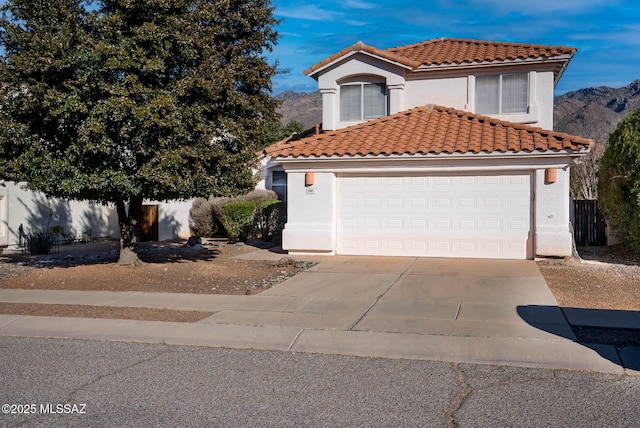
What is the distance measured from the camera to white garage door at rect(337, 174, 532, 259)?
638 inches

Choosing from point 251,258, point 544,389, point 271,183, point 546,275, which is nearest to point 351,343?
point 544,389

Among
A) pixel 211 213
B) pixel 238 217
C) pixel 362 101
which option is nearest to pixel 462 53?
pixel 362 101

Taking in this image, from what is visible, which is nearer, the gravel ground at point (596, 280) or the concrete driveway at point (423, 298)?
the concrete driveway at point (423, 298)

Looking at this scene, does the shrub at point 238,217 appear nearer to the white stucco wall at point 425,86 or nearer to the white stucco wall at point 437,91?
the white stucco wall at point 425,86

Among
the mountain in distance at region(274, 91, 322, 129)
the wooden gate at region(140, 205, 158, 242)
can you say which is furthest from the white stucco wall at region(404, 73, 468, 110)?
the mountain in distance at region(274, 91, 322, 129)

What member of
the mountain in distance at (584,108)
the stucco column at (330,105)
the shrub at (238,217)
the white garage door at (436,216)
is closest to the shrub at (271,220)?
the shrub at (238,217)

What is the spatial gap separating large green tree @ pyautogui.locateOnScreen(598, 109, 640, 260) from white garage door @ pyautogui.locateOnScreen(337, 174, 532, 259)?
2.34m

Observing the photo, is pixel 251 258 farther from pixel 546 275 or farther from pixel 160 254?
pixel 546 275

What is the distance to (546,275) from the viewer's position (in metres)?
13.6

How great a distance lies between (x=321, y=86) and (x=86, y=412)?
16248mm

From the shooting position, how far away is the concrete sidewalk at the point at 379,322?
764cm

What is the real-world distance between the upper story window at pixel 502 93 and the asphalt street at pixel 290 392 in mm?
14333

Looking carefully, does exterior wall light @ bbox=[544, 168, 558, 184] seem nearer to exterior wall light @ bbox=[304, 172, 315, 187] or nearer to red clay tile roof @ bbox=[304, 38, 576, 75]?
red clay tile roof @ bbox=[304, 38, 576, 75]

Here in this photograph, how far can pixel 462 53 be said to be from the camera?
20.8 metres
